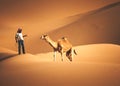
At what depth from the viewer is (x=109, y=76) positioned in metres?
9.38

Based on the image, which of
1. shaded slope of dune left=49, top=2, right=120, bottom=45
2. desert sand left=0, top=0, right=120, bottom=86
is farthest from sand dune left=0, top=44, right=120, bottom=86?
shaded slope of dune left=49, top=2, right=120, bottom=45

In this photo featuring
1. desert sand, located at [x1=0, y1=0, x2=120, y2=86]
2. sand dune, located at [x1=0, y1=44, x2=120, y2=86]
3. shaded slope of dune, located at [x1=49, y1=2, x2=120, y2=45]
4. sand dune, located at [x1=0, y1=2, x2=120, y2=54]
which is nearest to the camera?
sand dune, located at [x1=0, y1=44, x2=120, y2=86]

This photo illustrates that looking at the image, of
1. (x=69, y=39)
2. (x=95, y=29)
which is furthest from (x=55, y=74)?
(x=95, y=29)

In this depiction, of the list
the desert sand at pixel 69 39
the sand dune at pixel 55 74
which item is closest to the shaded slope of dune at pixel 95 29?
the desert sand at pixel 69 39

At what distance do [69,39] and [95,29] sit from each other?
1695mm

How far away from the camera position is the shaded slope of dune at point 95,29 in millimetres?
21844

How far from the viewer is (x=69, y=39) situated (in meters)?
22.5

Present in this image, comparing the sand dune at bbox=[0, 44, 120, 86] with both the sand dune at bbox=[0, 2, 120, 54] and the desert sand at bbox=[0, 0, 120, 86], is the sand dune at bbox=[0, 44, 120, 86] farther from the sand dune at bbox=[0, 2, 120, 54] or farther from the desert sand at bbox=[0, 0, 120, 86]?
the sand dune at bbox=[0, 2, 120, 54]

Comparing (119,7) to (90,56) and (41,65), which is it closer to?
(90,56)

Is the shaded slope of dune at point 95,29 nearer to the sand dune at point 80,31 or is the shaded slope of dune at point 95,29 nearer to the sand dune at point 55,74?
the sand dune at point 80,31

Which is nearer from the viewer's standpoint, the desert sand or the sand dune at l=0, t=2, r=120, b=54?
the desert sand

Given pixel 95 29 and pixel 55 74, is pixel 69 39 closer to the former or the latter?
pixel 95 29

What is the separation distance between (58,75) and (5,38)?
15.0m

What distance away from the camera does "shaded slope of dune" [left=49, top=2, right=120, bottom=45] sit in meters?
21.8
